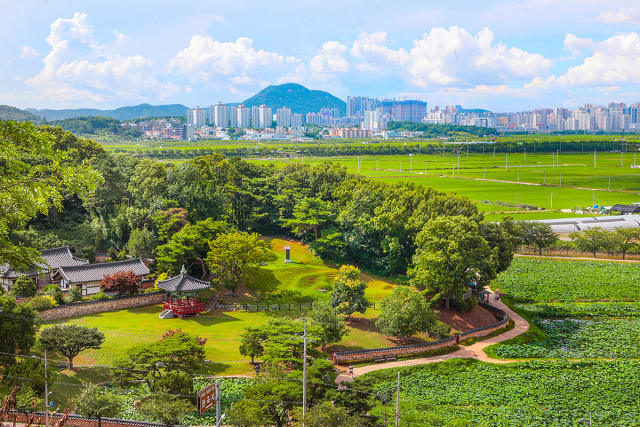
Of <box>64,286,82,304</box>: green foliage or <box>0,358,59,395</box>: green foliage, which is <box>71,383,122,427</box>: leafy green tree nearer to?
<box>0,358,59,395</box>: green foliage

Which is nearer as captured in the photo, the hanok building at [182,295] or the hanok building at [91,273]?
the hanok building at [182,295]

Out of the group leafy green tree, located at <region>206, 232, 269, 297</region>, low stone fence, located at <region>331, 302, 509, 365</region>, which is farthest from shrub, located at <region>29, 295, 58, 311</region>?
low stone fence, located at <region>331, 302, 509, 365</region>

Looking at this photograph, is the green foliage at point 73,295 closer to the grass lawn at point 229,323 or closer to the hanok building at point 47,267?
the grass lawn at point 229,323

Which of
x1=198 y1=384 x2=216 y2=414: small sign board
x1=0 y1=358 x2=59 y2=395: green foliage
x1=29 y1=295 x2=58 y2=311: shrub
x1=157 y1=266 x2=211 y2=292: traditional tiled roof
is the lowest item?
x1=29 y1=295 x2=58 y2=311: shrub

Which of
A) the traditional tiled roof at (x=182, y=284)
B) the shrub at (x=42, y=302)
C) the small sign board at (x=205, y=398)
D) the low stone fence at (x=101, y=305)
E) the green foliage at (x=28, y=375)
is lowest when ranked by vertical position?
the low stone fence at (x=101, y=305)

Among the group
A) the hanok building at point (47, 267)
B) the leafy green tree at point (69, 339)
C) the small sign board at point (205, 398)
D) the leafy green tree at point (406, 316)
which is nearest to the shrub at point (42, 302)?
the hanok building at point (47, 267)

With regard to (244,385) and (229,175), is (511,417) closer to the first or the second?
(244,385)

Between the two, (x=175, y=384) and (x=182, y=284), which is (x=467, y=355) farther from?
(x=182, y=284)
